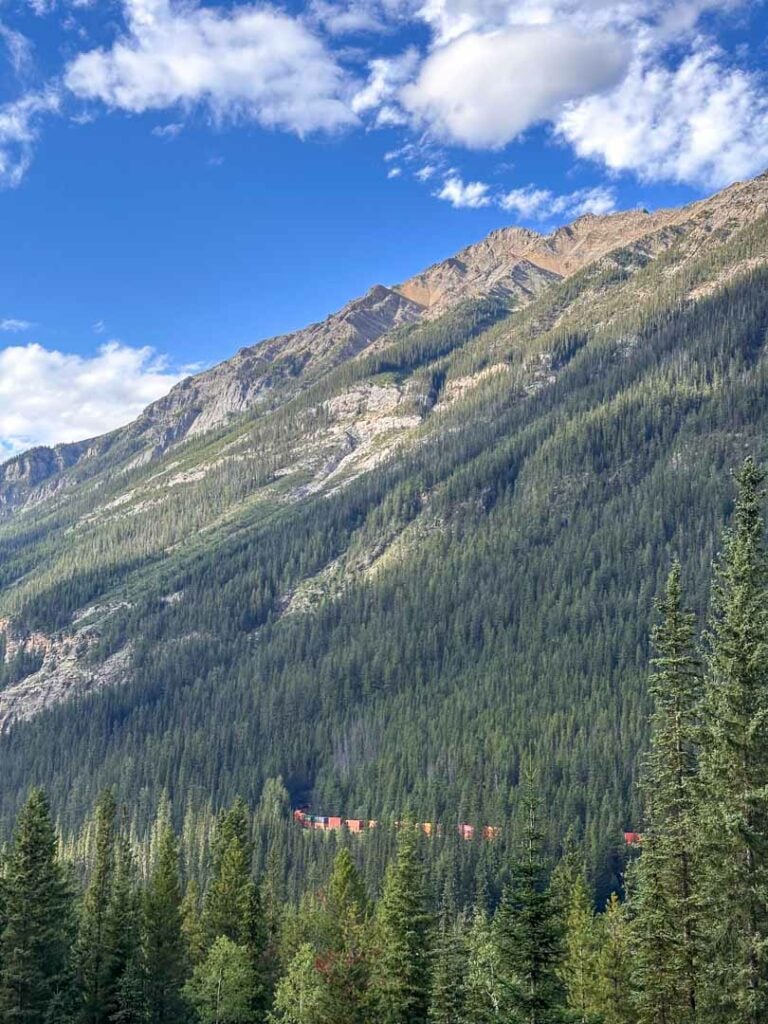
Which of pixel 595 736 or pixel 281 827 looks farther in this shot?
pixel 595 736

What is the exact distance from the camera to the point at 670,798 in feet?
116

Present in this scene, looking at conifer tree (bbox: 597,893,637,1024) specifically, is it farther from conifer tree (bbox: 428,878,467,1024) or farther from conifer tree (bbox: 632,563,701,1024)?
conifer tree (bbox: 632,563,701,1024)

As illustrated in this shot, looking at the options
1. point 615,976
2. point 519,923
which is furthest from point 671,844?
point 615,976

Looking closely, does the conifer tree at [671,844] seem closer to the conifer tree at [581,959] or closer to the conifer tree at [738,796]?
the conifer tree at [738,796]

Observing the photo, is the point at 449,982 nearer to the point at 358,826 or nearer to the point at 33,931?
the point at 33,931

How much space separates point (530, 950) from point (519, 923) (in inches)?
35.7

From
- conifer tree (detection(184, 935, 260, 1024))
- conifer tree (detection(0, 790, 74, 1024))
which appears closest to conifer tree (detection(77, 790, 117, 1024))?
conifer tree (detection(0, 790, 74, 1024))

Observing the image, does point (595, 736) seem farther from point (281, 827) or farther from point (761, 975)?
point (761, 975)

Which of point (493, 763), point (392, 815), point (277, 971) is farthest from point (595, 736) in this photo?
point (277, 971)

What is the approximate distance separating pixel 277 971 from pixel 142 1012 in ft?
40.8

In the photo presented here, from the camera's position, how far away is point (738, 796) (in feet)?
95.0

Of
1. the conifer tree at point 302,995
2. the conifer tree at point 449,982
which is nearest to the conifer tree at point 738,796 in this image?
the conifer tree at point 449,982

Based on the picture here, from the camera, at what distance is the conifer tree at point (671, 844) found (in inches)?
1304

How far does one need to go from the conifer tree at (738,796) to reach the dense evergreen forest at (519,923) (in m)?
0.07
